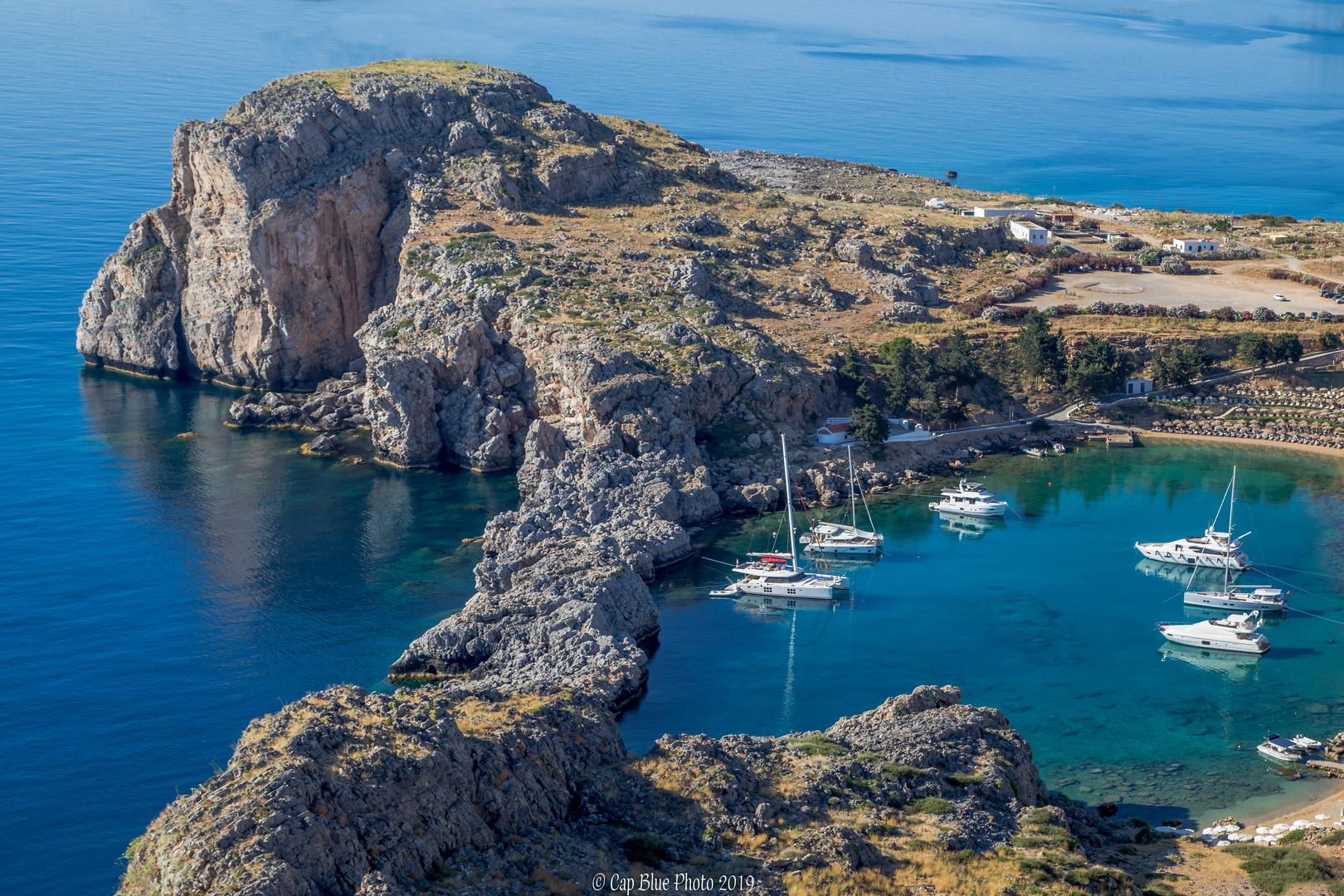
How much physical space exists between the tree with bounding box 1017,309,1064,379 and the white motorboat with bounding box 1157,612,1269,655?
1372 inches

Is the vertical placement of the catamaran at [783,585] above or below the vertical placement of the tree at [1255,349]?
below

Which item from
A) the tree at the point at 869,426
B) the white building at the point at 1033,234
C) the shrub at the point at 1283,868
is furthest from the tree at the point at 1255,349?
the shrub at the point at 1283,868

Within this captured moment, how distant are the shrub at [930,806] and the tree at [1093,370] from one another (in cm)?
6219

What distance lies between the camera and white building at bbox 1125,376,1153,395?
326ft

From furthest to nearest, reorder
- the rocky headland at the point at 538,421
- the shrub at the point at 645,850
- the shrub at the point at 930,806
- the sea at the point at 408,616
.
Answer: the sea at the point at 408,616 < the shrub at the point at 930,806 < the shrub at the point at 645,850 < the rocky headland at the point at 538,421

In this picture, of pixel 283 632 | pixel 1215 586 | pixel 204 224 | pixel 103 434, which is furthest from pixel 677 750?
pixel 204 224

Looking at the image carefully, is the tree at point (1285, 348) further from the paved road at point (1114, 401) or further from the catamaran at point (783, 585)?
the catamaran at point (783, 585)

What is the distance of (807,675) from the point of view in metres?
63.5

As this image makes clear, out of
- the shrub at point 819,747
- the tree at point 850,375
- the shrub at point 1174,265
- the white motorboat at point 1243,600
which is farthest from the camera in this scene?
the shrub at point 1174,265

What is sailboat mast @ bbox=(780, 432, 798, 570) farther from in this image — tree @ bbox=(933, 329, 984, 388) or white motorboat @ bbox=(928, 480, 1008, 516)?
tree @ bbox=(933, 329, 984, 388)

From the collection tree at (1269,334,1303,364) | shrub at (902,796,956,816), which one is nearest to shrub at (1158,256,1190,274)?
tree at (1269,334,1303,364)

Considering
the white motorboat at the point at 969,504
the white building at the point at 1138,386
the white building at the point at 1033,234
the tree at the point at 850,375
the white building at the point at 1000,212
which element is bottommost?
the white motorboat at the point at 969,504

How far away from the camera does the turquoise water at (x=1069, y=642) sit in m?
56.0

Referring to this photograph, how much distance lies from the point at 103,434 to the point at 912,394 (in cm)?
6398
